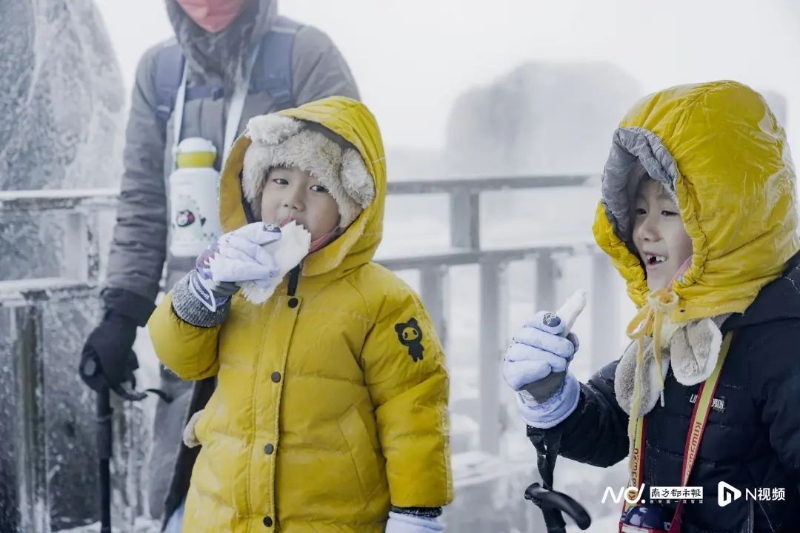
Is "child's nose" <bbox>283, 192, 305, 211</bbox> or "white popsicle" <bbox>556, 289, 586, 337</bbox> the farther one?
"child's nose" <bbox>283, 192, 305, 211</bbox>

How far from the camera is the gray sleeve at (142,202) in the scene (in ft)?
6.32

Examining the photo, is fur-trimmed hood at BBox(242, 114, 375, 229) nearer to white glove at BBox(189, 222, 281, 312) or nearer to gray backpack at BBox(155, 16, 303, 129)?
white glove at BBox(189, 222, 281, 312)

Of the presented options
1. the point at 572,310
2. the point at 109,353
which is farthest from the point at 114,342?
the point at 572,310

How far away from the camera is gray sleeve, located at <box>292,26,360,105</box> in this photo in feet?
6.03

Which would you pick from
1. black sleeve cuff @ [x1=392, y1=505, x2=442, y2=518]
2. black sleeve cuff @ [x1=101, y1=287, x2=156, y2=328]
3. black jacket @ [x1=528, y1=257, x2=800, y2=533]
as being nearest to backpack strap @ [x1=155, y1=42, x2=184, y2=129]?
black sleeve cuff @ [x1=101, y1=287, x2=156, y2=328]

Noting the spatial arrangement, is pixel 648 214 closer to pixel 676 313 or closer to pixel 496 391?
pixel 676 313

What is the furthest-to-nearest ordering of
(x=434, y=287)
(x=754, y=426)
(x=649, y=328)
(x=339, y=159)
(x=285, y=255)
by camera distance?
(x=434, y=287) < (x=339, y=159) < (x=285, y=255) < (x=649, y=328) < (x=754, y=426)

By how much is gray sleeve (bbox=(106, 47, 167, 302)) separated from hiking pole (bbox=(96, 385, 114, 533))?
9.9 inches

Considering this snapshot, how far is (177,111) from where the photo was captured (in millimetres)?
1900

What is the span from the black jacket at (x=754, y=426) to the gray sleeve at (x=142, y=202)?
121cm

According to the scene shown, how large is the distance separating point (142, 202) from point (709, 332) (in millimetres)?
1280

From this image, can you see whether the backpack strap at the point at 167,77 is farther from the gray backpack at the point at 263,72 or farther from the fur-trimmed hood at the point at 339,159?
the fur-trimmed hood at the point at 339,159

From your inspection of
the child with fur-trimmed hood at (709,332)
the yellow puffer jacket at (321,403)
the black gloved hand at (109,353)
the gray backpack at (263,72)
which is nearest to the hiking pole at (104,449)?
the black gloved hand at (109,353)

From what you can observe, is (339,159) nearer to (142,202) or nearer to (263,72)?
(263,72)
